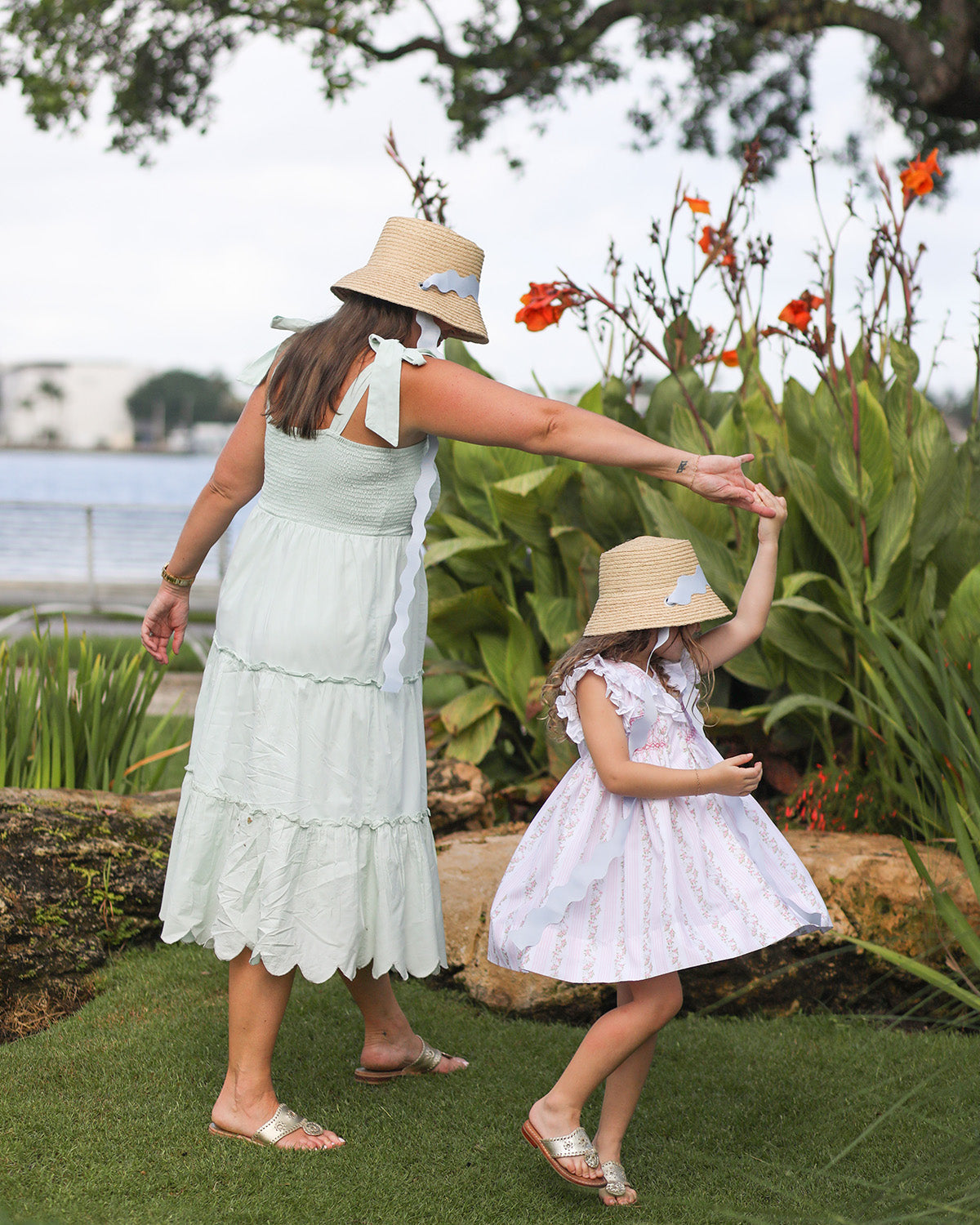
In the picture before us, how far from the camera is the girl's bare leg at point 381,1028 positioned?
8.15 feet

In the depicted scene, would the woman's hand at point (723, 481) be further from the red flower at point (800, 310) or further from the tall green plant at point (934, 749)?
the red flower at point (800, 310)

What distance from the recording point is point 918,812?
129 inches

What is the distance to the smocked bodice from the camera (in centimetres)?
213

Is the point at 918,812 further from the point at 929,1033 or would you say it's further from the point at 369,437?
the point at 369,437

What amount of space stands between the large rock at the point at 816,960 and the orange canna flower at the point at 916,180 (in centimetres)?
187

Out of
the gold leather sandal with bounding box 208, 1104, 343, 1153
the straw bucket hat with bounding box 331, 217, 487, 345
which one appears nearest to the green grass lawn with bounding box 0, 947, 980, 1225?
the gold leather sandal with bounding box 208, 1104, 343, 1153

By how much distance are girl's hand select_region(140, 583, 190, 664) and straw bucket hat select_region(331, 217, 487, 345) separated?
30.4 inches

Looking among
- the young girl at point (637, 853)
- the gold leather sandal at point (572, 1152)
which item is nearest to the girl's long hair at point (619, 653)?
the young girl at point (637, 853)

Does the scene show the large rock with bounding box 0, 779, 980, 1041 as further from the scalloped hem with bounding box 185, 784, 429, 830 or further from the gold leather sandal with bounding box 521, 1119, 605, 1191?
the gold leather sandal with bounding box 521, 1119, 605, 1191

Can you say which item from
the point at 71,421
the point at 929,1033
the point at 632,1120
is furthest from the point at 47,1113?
the point at 71,421

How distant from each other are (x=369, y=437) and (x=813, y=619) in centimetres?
190

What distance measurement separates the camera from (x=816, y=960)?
2887 millimetres

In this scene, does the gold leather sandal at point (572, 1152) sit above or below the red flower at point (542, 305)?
below

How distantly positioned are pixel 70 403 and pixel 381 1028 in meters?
62.5
